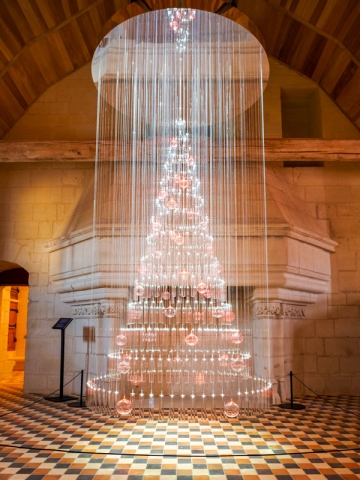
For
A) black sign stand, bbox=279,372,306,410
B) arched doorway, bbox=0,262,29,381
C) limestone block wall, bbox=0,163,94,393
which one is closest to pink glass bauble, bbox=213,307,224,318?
black sign stand, bbox=279,372,306,410

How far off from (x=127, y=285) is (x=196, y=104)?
300cm

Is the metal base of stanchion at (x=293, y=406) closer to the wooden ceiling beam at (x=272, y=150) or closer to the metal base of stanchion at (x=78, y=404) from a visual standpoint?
the metal base of stanchion at (x=78, y=404)

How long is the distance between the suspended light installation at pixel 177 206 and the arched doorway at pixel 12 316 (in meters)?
3.19

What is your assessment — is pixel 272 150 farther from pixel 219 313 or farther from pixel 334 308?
pixel 219 313

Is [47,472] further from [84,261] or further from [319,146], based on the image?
[319,146]

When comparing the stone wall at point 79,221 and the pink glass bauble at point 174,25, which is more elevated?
the pink glass bauble at point 174,25

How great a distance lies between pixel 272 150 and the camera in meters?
7.75

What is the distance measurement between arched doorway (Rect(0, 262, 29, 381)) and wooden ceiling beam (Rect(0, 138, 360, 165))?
7.82ft

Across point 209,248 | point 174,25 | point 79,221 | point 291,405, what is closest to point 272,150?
point 209,248

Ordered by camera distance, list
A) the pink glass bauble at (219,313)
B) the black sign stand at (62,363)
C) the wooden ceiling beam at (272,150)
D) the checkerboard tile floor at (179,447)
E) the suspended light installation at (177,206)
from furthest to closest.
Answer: the wooden ceiling beam at (272,150) → the black sign stand at (62,363) → the suspended light installation at (177,206) → the pink glass bauble at (219,313) → the checkerboard tile floor at (179,447)

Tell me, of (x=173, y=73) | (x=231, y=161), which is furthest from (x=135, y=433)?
(x=173, y=73)

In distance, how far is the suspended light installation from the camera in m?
6.46

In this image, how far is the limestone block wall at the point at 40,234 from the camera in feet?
27.2

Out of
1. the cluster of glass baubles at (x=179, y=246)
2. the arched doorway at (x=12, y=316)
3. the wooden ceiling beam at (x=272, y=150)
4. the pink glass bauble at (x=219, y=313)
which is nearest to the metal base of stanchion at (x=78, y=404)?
the cluster of glass baubles at (x=179, y=246)
